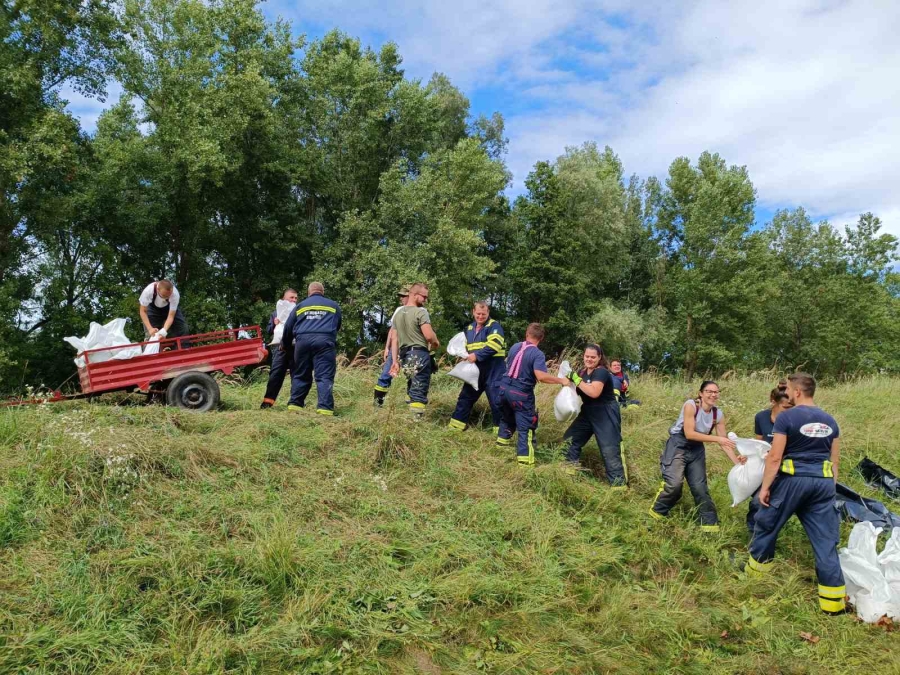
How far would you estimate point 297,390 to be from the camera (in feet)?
21.5

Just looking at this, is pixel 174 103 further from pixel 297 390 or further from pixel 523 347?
pixel 523 347

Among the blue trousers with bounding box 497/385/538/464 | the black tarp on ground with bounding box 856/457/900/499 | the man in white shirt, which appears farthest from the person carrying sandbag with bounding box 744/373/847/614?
the man in white shirt

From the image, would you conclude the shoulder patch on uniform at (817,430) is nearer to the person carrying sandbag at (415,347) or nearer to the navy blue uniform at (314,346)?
the person carrying sandbag at (415,347)

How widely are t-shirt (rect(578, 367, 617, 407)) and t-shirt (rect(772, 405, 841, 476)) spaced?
163 cm

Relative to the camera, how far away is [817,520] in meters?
4.28

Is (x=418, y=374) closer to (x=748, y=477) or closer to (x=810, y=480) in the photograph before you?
(x=748, y=477)

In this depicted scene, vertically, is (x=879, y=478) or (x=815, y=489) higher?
(x=815, y=489)

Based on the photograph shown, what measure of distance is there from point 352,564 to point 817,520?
340 centimetres

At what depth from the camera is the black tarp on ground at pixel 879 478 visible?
649 cm

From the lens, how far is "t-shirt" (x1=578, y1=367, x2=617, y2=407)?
5.64m

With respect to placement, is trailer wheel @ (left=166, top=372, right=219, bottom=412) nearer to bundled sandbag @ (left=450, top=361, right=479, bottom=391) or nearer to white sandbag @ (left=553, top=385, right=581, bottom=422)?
bundled sandbag @ (left=450, top=361, right=479, bottom=391)

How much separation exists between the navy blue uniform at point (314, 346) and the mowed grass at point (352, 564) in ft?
2.15

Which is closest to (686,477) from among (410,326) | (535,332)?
(535,332)

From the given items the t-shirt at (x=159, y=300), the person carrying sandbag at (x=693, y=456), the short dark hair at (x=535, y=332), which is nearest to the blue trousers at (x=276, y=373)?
the t-shirt at (x=159, y=300)
